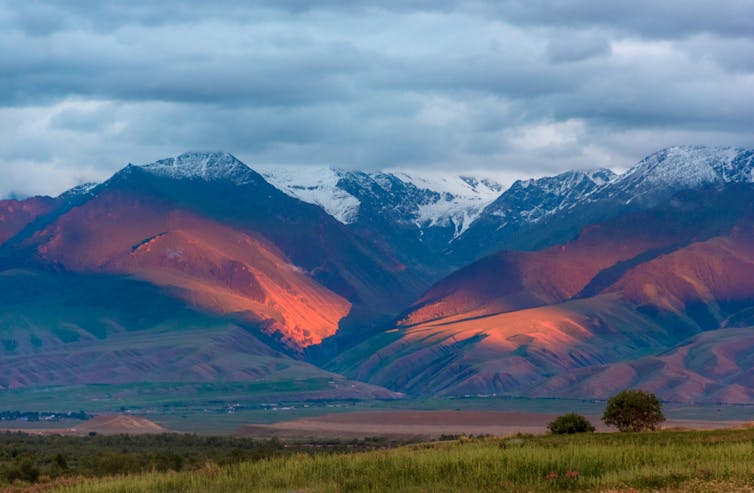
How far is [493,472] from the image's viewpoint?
62156 mm

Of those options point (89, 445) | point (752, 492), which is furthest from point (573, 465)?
point (89, 445)

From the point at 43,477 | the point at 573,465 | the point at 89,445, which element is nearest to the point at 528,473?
the point at 573,465

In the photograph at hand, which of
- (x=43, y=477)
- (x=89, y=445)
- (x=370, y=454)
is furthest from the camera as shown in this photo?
(x=89, y=445)

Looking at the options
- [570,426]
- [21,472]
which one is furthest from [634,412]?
[21,472]

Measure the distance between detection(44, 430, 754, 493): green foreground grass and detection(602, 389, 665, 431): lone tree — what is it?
120ft

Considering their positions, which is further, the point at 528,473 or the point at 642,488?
the point at 528,473

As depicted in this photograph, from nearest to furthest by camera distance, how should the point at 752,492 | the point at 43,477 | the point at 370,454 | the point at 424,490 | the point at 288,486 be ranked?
the point at 752,492, the point at 424,490, the point at 288,486, the point at 370,454, the point at 43,477

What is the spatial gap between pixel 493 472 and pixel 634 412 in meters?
50.6

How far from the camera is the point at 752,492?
179ft

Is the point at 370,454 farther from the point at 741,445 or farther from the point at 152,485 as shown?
the point at 741,445

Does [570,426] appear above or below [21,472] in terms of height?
above

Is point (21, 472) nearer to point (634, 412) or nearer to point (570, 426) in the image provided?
point (570, 426)

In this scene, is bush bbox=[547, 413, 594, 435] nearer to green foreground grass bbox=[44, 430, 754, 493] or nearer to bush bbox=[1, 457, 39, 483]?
green foreground grass bbox=[44, 430, 754, 493]

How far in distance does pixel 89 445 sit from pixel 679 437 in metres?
128
